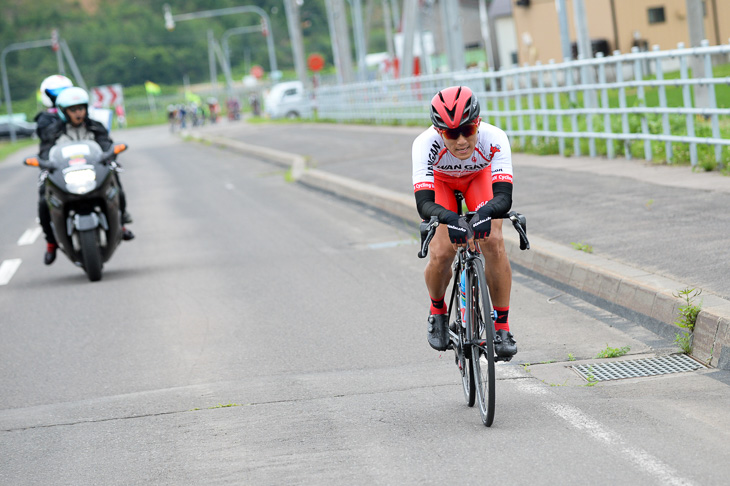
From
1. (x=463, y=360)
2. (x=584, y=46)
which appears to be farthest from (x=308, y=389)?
(x=584, y=46)

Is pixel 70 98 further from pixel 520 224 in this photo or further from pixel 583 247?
pixel 520 224

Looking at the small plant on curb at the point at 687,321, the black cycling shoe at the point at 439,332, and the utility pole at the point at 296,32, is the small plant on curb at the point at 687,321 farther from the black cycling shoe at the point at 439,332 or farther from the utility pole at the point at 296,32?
the utility pole at the point at 296,32

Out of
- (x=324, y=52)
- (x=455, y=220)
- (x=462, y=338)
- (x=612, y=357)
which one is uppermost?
(x=324, y=52)

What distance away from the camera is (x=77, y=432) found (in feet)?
18.5

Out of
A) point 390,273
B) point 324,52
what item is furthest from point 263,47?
point 390,273

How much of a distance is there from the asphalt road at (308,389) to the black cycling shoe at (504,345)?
1.00ft

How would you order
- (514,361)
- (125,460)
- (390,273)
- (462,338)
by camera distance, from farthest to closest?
(390,273)
(514,361)
(462,338)
(125,460)

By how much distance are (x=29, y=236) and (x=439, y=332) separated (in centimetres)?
1109

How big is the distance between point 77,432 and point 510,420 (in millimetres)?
2271

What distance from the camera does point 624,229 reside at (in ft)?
31.3

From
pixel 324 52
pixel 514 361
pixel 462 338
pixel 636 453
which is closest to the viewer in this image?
pixel 636 453

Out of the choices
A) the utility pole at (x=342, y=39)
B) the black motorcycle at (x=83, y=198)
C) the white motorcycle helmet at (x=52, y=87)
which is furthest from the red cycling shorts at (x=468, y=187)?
the utility pole at (x=342, y=39)

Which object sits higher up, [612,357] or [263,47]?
[263,47]

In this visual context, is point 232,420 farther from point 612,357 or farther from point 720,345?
point 720,345
